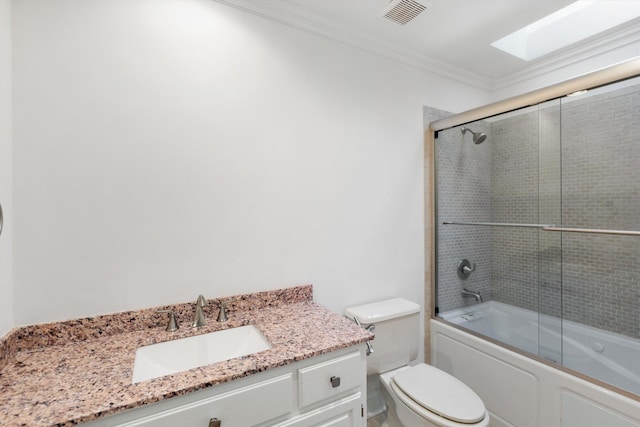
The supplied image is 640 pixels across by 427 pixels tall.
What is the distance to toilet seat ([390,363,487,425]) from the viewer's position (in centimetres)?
132

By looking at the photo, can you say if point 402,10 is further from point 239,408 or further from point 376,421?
point 376,421

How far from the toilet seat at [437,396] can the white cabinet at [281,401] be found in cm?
38

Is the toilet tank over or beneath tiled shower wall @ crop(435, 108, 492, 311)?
→ beneath

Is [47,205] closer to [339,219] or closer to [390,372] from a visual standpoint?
[339,219]

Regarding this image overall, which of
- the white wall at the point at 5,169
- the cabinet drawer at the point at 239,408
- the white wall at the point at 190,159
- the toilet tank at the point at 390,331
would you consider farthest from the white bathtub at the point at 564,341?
the white wall at the point at 5,169

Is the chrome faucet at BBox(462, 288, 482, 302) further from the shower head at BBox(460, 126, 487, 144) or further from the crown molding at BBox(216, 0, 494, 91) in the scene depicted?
the crown molding at BBox(216, 0, 494, 91)

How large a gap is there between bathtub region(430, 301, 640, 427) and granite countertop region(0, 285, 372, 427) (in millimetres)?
1122

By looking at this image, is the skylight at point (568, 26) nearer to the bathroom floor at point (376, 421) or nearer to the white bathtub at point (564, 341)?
the white bathtub at point (564, 341)

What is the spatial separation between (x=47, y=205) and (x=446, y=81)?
254 centimetres

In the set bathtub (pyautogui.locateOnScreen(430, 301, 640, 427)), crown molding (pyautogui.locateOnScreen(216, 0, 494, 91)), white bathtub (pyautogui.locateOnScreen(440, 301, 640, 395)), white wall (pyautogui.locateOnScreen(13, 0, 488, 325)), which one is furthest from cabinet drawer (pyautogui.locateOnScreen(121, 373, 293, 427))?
crown molding (pyautogui.locateOnScreen(216, 0, 494, 91))

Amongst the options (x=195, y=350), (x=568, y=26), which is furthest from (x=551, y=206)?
(x=195, y=350)

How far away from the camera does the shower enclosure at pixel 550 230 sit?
1.59m

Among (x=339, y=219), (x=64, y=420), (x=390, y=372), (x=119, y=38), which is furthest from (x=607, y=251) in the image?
(x=119, y=38)

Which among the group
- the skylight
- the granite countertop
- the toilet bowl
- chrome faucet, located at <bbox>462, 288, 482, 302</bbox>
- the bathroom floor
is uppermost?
the skylight
